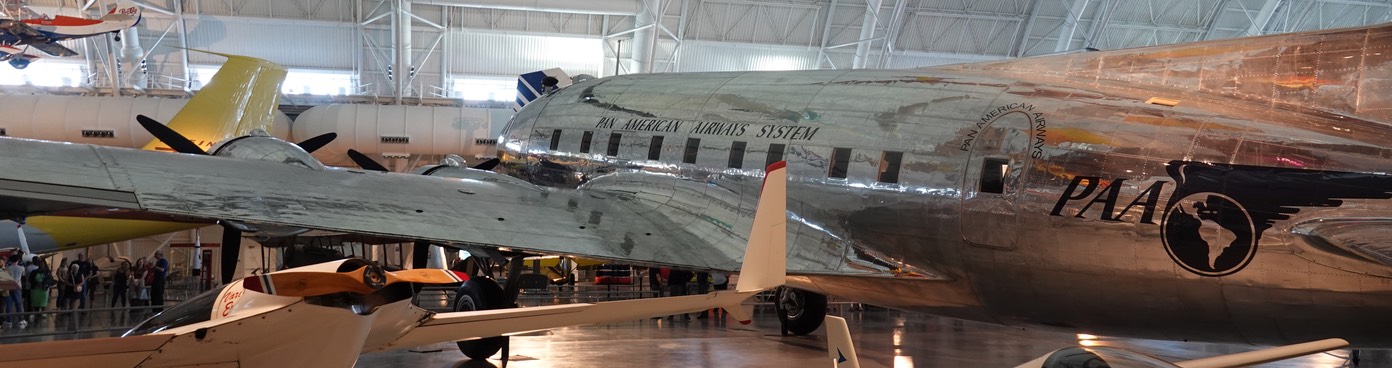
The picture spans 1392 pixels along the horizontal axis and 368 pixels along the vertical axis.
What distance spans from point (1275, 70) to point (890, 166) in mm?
3067

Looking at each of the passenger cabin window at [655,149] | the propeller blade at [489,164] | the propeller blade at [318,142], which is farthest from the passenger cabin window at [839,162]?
the propeller blade at [318,142]

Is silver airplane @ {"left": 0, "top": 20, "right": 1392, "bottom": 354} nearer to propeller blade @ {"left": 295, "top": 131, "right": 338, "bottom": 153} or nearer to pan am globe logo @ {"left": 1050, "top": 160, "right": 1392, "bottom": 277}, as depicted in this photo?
pan am globe logo @ {"left": 1050, "top": 160, "right": 1392, "bottom": 277}

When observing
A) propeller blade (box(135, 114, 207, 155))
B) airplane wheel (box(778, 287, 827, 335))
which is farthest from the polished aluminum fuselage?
propeller blade (box(135, 114, 207, 155))

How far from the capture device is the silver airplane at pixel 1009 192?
6949 mm

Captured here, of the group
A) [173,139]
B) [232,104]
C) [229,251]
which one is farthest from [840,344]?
[232,104]

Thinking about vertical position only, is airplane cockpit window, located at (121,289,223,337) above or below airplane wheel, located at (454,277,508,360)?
above

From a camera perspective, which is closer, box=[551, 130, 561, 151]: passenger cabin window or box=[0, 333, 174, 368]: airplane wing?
box=[0, 333, 174, 368]: airplane wing

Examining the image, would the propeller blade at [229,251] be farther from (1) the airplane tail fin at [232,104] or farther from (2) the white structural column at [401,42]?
(2) the white structural column at [401,42]

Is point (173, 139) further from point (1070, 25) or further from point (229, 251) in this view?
point (1070, 25)

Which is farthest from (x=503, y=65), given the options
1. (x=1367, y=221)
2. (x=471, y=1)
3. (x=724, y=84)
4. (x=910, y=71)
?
(x=1367, y=221)

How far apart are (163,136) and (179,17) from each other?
24437mm

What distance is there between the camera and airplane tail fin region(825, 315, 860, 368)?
650 centimetres

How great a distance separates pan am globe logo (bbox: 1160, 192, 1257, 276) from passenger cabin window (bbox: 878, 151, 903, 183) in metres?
2.42

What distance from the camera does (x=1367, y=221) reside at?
6.50 metres
